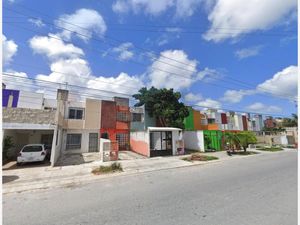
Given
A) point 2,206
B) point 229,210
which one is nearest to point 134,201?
point 229,210

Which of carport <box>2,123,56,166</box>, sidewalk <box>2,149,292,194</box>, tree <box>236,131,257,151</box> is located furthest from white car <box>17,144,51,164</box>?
tree <box>236,131,257,151</box>

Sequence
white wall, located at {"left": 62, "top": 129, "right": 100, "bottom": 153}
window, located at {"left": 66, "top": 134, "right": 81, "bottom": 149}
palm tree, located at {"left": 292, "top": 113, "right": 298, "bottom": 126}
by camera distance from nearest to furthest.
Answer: white wall, located at {"left": 62, "top": 129, "right": 100, "bottom": 153} → window, located at {"left": 66, "top": 134, "right": 81, "bottom": 149} → palm tree, located at {"left": 292, "top": 113, "right": 298, "bottom": 126}

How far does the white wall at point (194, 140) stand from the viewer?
66.5 ft

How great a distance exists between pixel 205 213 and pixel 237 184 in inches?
130

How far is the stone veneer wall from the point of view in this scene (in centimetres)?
1134

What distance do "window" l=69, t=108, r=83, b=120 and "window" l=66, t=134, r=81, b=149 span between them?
2083 millimetres

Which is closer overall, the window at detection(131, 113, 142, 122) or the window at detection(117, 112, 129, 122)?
the window at detection(117, 112, 129, 122)

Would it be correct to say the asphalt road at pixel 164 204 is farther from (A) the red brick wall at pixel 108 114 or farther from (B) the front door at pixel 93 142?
(A) the red brick wall at pixel 108 114

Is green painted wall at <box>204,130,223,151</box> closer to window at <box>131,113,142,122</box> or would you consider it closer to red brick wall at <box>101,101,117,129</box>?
window at <box>131,113,142,122</box>

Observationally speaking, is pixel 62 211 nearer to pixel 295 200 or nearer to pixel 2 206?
pixel 2 206

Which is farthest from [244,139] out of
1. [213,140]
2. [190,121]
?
[190,121]

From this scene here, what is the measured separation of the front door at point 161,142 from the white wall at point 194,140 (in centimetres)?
463

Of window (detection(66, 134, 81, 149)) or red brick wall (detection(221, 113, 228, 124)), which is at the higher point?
red brick wall (detection(221, 113, 228, 124))

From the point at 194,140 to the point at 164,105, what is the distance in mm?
6135
